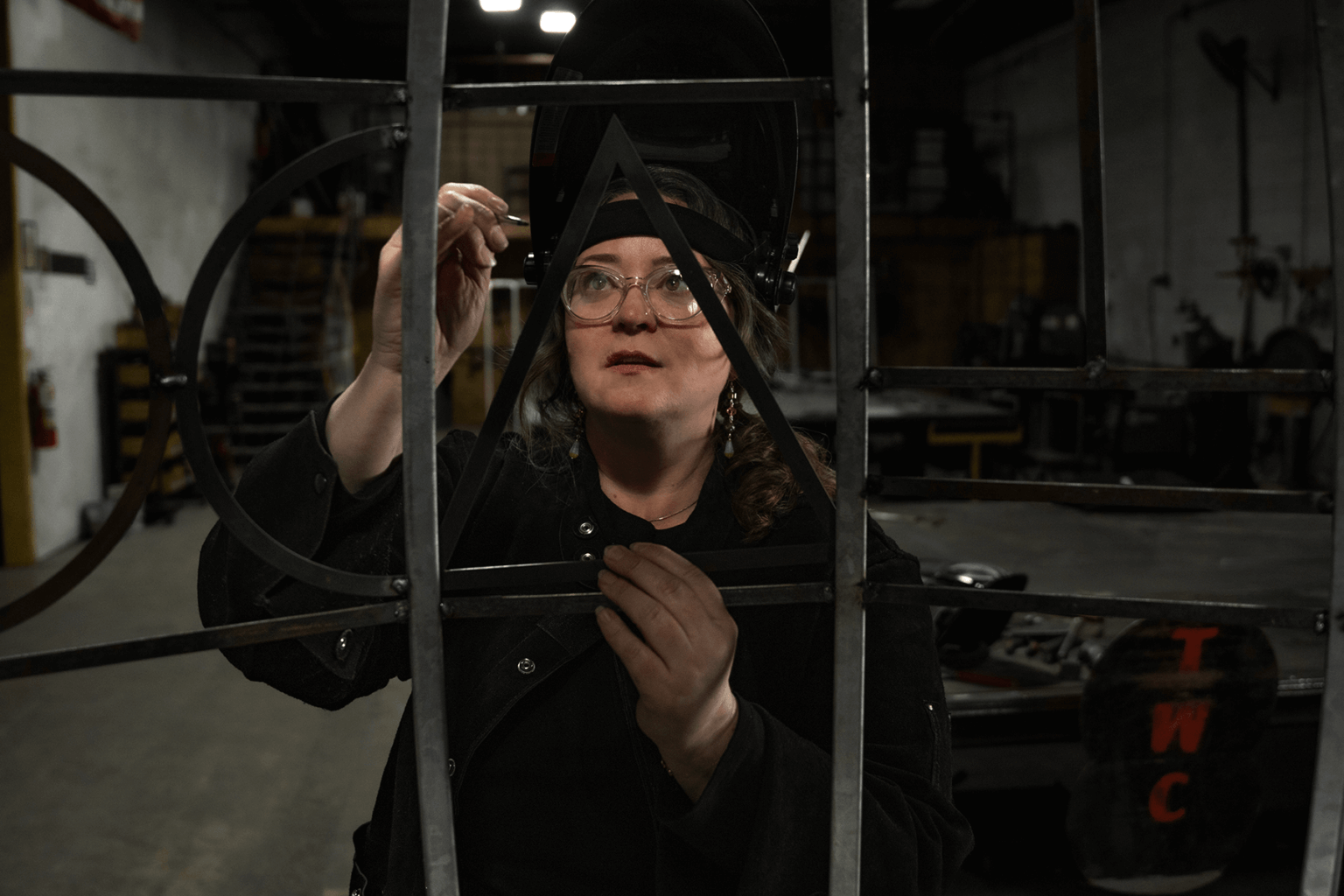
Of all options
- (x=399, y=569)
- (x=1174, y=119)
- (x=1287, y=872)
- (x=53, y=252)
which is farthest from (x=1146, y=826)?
(x=1174, y=119)

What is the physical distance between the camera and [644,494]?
3.82 feet

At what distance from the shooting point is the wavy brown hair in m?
1.05

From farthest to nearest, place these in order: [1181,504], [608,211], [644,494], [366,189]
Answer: [366,189]
[644,494]
[608,211]
[1181,504]

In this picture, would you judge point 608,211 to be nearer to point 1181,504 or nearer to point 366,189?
point 1181,504

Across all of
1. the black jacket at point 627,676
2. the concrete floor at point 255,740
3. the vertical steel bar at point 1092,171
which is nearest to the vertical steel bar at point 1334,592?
the vertical steel bar at point 1092,171

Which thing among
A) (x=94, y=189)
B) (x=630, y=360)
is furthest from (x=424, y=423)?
(x=94, y=189)

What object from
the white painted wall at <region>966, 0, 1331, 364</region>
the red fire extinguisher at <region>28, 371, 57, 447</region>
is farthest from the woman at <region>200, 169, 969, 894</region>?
the white painted wall at <region>966, 0, 1331, 364</region>

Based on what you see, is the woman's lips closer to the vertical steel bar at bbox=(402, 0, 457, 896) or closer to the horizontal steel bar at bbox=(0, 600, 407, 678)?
the vertical steel bar at bbox=(402, 0, 457, 896)

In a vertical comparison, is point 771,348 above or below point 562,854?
above

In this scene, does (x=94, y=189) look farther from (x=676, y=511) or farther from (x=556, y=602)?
(x=556, y=602)

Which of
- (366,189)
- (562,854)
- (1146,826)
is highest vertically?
(366,189)

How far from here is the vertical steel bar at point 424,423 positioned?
82 cm

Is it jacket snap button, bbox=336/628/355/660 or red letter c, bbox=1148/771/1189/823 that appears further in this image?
red letter c, bbox=1148/771/1189/823

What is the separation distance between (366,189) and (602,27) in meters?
10.9
